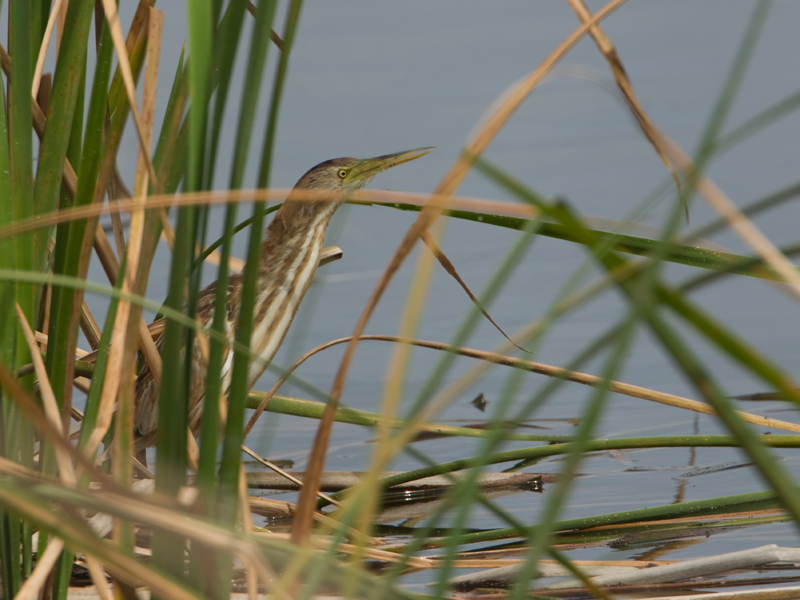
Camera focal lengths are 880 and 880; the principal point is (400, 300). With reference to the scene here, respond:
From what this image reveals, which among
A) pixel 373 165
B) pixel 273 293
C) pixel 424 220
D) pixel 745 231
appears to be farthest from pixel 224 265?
pixel 373 165

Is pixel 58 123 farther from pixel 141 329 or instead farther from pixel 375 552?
pixel 375 552

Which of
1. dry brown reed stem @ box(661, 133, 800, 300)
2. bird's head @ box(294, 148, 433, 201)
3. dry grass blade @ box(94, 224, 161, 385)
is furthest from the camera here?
bird's head @ box(294, 148, 433, 201)

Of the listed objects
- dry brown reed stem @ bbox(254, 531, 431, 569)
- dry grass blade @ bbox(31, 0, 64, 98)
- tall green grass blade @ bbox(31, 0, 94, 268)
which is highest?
dry grass blade @ bbox(31, 0, 64, 98)

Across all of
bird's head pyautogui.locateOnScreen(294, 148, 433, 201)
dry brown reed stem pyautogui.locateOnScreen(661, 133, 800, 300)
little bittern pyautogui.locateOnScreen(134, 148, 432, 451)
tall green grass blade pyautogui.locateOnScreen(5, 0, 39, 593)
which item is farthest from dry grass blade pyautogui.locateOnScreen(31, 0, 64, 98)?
bird's head pyautogui.locateOnScreen(294, 148, 433, 201)

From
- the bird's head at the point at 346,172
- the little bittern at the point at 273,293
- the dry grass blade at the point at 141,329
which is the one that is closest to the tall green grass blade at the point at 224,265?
the dry grass blade at the point at 141,329

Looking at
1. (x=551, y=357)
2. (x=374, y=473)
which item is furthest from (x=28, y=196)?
(x=551, y=357)

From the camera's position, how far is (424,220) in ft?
2.24

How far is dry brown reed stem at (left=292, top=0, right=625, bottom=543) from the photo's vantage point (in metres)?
0.67

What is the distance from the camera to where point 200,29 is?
70cm

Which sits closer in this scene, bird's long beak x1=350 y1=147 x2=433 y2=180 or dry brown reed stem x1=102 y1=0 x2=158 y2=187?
dry brown reed stem x1=102 y1=0 x2=158 y2=187

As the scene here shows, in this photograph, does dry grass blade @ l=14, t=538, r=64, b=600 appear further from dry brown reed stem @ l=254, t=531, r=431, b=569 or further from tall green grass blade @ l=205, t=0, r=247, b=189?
→ tall green grass blade @ l=205, t=0, r=247, b=189

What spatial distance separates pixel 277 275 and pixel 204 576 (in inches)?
67.0

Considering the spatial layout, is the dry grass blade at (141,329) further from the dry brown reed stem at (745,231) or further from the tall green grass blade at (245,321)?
the dry brown reed stem at (745,231)

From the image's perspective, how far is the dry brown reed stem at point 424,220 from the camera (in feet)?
2.19
